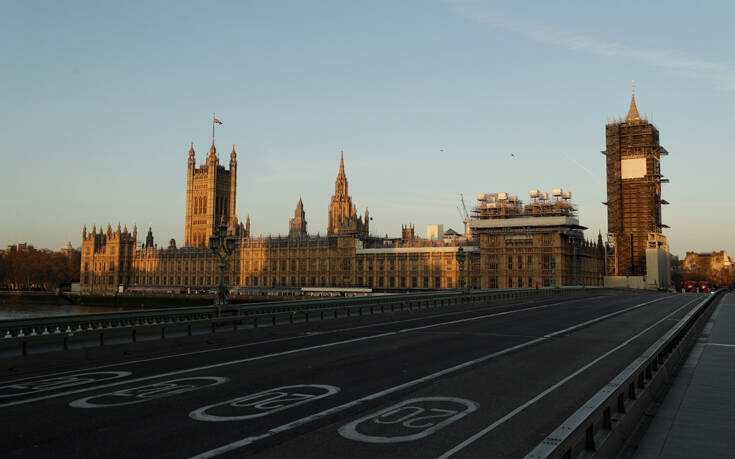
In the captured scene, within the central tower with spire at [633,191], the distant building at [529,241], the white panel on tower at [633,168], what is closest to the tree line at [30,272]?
the distant building at [529,241]

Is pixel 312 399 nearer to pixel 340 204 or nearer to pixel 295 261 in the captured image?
pixel 295 261

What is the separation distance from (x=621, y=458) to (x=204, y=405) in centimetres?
776

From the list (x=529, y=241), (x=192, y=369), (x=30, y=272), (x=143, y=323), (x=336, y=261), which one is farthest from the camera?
(x=30, y=272)

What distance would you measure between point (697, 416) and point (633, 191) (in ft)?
496

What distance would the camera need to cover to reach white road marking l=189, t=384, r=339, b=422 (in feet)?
35.8

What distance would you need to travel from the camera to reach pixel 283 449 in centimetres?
901

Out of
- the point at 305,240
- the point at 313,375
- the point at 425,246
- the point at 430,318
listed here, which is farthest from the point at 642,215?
the point at 313,375

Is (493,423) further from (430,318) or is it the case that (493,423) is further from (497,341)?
(430,318)

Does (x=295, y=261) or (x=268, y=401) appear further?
(x=295, y=261)

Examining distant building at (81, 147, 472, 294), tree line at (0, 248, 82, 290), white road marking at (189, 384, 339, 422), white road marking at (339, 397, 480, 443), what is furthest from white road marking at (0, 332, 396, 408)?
tree line at (0, 248, 82, 290)

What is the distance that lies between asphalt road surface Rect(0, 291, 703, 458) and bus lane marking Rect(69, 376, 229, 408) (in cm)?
3

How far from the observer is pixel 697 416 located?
10.7 metres

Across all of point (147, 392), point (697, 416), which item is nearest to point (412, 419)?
point (697, 416)

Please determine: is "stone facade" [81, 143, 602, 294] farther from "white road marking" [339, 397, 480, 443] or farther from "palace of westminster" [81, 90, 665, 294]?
"white road marking" [339, 397, 480, 443]
